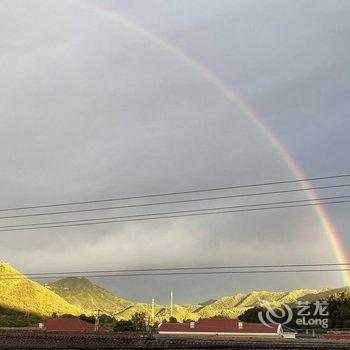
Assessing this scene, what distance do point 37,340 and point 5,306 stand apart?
168 meters

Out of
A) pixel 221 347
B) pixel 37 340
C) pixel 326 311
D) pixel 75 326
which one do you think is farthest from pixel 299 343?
pixel 326 311

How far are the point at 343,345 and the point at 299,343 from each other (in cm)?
148

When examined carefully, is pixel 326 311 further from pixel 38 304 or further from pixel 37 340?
pixel 37 340

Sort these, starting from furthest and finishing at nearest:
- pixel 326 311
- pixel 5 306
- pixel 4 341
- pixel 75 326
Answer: pixel 5 306
pixel 326 311
pixel 75 326
pixel 4 341

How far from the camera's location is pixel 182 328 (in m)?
106

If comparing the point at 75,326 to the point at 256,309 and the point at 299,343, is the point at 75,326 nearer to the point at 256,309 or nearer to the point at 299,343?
the point at 256,309

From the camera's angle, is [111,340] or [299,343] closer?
[299,343]

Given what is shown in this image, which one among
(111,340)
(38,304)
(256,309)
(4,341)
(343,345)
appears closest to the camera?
(343,345)

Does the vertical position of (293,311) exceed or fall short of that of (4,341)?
it exceeds it

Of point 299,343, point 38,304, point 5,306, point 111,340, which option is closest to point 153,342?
point 111,340

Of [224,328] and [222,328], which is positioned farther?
[224,328]

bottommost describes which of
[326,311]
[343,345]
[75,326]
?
[343,345]

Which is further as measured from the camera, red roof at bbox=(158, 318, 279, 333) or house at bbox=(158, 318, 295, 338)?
red roof at bbox=(158, 318, 279, 333)

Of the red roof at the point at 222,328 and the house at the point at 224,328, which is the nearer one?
the house at the point at 224,328
